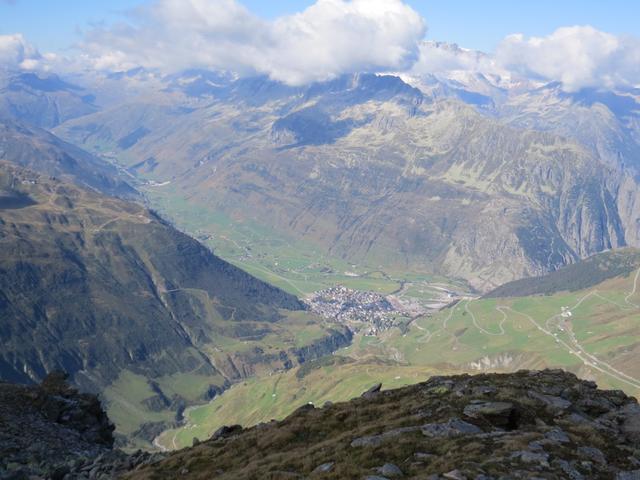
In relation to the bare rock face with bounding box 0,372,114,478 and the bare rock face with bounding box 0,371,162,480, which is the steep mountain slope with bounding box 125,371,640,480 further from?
the bare rock face with bounding box 0,372,114,478

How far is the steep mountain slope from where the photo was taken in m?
35.1

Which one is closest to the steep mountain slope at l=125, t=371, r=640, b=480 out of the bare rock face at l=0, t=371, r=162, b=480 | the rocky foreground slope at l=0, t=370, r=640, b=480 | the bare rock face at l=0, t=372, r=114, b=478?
the rocky foreground slope at l=0, t=370, r=640, b=480

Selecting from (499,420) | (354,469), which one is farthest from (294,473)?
(499,420)

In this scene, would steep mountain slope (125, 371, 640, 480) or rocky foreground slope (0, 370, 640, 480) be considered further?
rocky foreground slope (0, 370, 640, 480)

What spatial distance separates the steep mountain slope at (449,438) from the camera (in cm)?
3506

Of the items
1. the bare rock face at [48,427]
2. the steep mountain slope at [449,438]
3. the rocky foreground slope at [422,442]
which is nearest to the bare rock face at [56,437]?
the bare rock face at [48,427]

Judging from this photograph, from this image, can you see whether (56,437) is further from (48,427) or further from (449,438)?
(449,438)

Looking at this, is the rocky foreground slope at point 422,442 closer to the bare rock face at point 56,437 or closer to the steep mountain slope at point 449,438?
the steep mountain slope at point 449,438

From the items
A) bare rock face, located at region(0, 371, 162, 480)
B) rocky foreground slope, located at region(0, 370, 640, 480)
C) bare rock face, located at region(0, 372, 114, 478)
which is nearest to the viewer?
rocky foreground slope, located at region(0, 370, 640, 480)

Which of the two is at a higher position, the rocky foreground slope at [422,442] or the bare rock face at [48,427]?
the rocky foreground slope at [422,442]

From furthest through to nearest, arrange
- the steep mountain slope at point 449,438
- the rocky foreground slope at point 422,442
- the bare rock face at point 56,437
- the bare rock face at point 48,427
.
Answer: the bare rock face at point 48,427 → the bare rock face at point 56,437 → the rocky foreground slope at point 422,442 → the steep mountain slope at point 449,438

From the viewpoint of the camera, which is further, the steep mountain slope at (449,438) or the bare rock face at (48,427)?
the bare rock face at (48,427)

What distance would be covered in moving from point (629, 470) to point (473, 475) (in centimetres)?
1026

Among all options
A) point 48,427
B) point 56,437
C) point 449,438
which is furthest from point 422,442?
point 48,427
